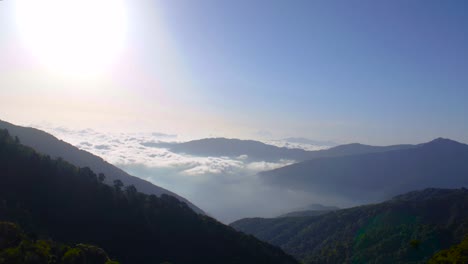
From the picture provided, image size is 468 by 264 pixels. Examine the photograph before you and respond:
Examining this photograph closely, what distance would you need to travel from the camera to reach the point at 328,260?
6496 inches

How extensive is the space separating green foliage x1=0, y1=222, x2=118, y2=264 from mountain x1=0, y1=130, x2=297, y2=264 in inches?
1003

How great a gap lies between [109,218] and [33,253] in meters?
51.7

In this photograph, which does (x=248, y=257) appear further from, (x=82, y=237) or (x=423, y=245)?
(x=423, y=245)

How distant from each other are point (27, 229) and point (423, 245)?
5349 inches

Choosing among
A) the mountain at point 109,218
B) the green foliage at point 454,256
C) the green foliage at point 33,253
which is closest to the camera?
the green foliage at point 33,253

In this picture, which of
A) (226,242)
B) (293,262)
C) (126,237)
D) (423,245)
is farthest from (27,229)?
(423,245)

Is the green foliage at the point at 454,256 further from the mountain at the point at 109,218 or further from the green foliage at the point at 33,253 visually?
the mountain at the point at 109,218

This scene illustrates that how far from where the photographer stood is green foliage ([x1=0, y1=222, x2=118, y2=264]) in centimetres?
3827

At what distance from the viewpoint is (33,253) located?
4069 centimetres

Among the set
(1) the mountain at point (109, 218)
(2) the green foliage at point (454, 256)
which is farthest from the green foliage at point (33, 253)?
(2) the green foliage at point (454, 256)

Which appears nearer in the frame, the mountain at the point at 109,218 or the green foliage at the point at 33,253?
the green foliage at the point at 33,253

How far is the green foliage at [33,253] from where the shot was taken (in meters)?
38.3

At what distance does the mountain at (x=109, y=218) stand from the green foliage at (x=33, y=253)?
83.6 feet

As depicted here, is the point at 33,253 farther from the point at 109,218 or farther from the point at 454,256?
the point at 109,218
